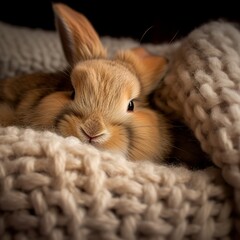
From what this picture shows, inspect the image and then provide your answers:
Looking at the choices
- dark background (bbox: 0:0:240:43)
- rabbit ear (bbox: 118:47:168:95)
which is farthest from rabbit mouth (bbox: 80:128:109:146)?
dark background (bbox: 0:0:240:43)

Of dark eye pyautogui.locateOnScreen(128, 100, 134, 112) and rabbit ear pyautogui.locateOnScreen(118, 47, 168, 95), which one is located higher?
rabbit ear pyautogui.locateOnScreen(118, 47, 168, 95)

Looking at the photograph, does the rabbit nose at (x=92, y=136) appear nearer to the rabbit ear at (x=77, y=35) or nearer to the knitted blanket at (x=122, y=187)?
the knitted blanket at (x=122, y=187)

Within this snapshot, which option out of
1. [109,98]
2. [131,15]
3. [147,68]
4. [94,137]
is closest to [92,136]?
[94,137]

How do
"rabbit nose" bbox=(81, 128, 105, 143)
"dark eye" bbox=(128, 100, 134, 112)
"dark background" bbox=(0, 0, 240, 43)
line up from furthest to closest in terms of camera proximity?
"dark background" bbox=(0, 0, 240, 43), "dark eye" bbox=(128, 100, 134, 112), "rabbit nose" bbox=(81, 128, 105, 143)

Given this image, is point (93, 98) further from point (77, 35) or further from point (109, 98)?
point (77, 35)

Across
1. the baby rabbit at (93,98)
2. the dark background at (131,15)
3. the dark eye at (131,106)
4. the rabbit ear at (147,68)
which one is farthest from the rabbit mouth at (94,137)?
the dark background at (131,15)

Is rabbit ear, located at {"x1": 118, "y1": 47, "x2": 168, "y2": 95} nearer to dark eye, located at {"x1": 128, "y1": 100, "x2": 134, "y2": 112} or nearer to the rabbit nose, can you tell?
dark eye, located at {"x1": 128, "y1": 100, "x2": 134, "y2": 112}

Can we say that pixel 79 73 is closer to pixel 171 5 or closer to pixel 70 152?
pixel 70 152

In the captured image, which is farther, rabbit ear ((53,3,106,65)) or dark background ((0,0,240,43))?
dark background ((0,0,240,43))
